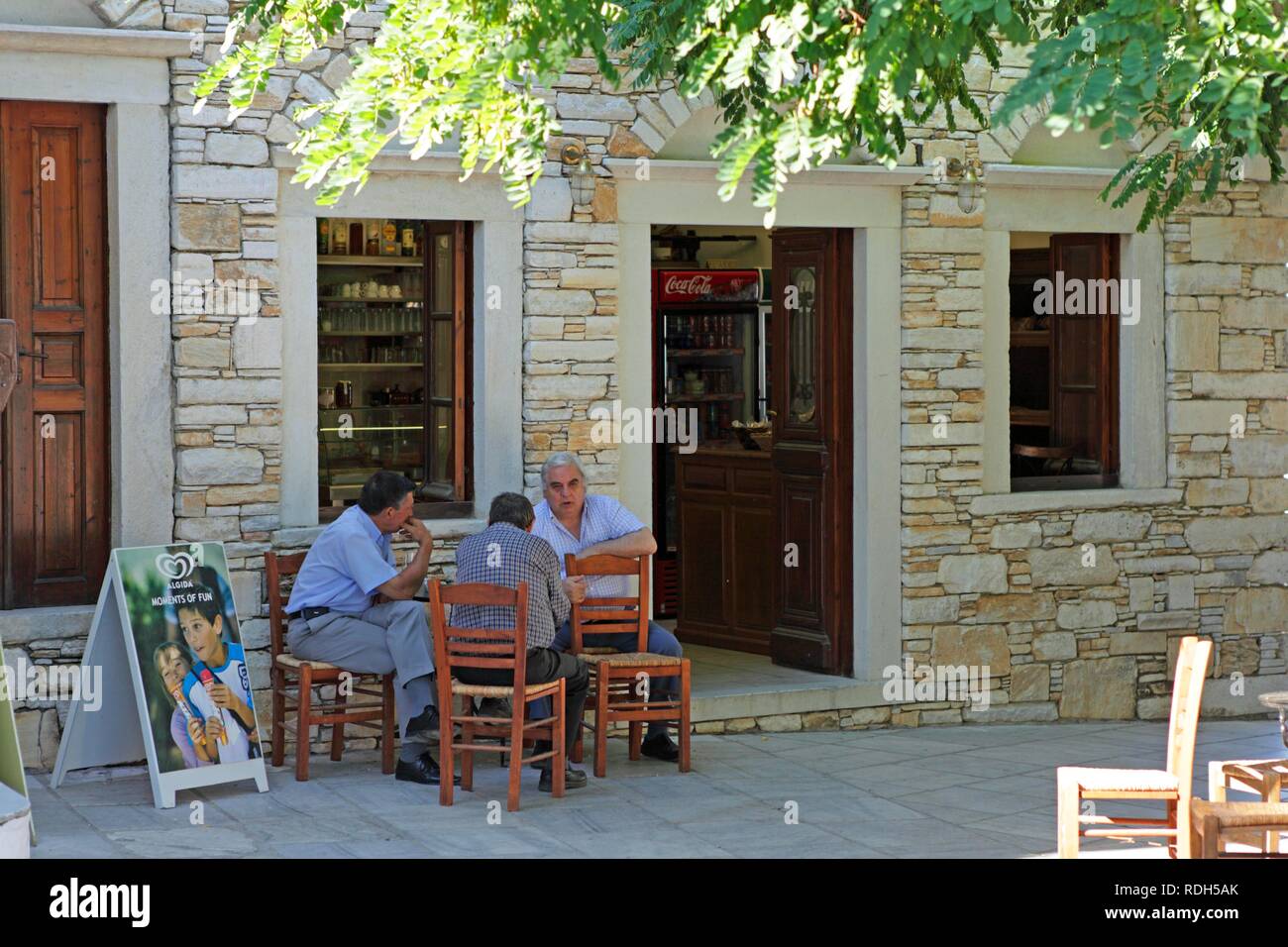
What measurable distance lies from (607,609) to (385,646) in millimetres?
1174

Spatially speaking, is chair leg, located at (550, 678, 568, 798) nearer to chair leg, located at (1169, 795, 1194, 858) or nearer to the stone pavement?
the stone pavement

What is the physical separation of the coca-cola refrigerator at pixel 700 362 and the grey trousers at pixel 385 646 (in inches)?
182

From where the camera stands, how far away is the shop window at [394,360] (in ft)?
27.7

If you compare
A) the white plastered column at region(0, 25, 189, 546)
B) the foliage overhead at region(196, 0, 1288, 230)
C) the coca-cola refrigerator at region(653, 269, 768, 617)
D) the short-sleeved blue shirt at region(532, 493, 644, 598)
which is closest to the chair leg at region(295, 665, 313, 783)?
the white plastered column at region(0, 25, 189, 546)

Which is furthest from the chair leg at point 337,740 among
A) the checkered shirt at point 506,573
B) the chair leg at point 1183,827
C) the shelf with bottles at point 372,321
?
the chair leg at point 1183,827

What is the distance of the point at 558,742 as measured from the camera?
7.27m

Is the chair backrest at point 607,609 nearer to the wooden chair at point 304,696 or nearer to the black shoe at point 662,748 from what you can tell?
the black shoe at point 662,748

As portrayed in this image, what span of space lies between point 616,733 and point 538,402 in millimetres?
1659

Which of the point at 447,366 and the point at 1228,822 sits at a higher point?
the point at 447,366

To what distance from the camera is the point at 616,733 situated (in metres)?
8.73

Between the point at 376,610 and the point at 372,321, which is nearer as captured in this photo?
the point at 376,610

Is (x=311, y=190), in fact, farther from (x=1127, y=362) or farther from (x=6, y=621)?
(x=1127, y=362)

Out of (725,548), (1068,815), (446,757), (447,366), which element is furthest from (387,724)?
(725,548)

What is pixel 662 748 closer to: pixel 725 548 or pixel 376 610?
pixel 376 610
